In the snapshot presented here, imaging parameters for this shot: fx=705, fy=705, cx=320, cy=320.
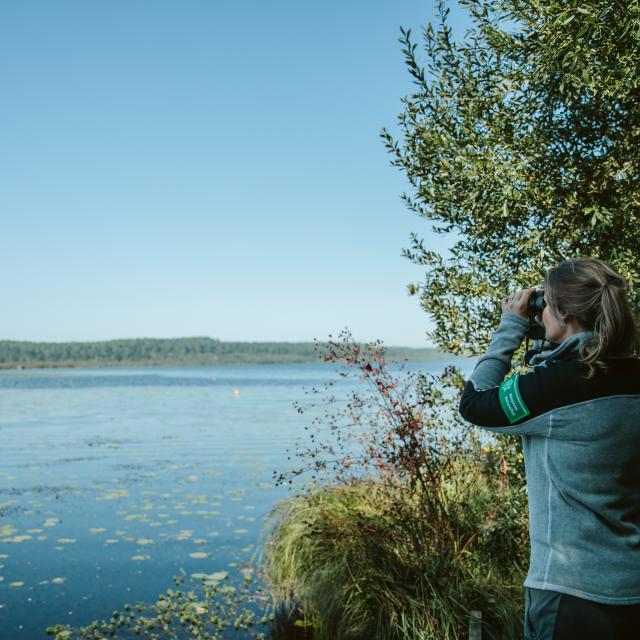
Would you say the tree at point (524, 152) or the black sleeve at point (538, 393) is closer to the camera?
the black sleeve at point (538, 393)

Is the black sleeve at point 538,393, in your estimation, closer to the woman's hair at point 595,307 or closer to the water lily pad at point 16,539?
the woman's hair at point 595,307

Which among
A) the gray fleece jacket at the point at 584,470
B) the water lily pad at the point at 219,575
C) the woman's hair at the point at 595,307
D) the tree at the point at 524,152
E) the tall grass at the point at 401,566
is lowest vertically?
the water lily pad at the point at 219,575

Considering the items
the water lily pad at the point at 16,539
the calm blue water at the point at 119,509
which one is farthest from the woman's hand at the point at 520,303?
the water lily pad at the point at 16,539

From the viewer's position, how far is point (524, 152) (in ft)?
17.9

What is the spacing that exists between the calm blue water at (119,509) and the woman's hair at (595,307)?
519 cm

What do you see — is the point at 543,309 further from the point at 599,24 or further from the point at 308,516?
the point at 308,516

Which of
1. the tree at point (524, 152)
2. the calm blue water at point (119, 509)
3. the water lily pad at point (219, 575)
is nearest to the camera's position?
the tree at point (524, 152)

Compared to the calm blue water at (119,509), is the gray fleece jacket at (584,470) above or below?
above

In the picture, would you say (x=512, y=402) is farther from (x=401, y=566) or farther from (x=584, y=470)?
(x=401, y=566)

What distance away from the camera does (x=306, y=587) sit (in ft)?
23.9

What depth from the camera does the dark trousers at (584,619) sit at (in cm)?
212

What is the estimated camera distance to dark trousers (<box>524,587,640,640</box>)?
2.12m

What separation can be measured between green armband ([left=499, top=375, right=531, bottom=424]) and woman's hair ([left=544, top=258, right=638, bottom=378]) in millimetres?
217

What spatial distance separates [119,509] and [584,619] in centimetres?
1218
